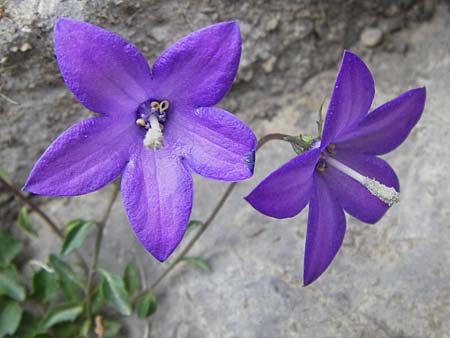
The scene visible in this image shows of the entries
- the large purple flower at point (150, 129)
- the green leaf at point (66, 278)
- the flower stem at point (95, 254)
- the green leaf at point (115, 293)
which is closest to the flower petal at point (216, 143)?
the large purple flower at point (150, 129)

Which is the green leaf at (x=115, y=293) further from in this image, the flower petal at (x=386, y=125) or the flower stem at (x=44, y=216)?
the flower petal at (x=386, y=125)

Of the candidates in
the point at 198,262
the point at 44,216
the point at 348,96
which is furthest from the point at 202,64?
the point at 44,216

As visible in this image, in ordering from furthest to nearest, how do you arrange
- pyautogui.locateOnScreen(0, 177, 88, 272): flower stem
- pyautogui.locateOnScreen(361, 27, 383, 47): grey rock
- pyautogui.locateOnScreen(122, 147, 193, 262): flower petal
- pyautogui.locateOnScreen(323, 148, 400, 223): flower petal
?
pyautogui.locateOnScreen(361, 27, 383, 47): grey rock, pyautogui.locateOnScreen(0, 177, 88, 272): flower stem, pyautogui.locateOnScreen(323, 148, 400, 223): flower petal, pyautogui.locateOnScreen(122, 147, 193, 262): flower petal

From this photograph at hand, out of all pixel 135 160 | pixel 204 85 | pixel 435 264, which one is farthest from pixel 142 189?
pixel 435 264

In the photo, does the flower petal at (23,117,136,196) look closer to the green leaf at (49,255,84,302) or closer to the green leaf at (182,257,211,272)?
the green leaf at (182,257,211,272)

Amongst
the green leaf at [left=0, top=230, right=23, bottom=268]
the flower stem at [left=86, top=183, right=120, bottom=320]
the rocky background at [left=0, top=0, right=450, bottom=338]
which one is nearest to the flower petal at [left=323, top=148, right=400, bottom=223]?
the rocky background at [left=0, top=0, right=450, bottom=338]

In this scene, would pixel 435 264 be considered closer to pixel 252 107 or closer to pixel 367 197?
pixel 367 197
